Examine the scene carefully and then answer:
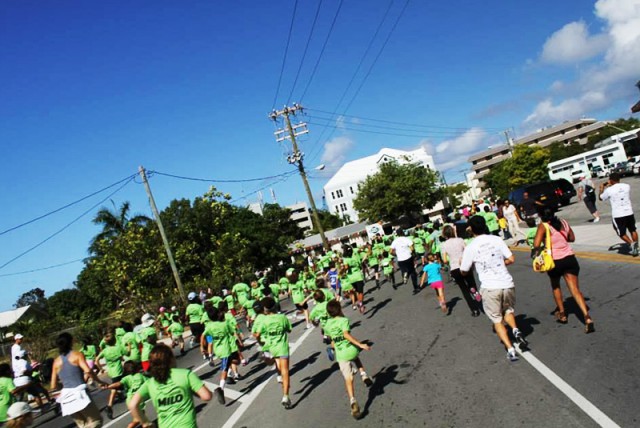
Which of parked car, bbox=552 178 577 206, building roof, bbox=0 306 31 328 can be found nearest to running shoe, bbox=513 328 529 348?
parked car, bbox=552 178 577 206

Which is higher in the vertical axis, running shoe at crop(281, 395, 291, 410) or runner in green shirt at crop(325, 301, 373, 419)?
runner in green shirt at crop(325, 301, 373, 419)

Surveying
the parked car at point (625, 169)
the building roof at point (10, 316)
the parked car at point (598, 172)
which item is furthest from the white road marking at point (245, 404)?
the building roof at point (10, 316)

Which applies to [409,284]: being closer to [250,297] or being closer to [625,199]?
[250,297]

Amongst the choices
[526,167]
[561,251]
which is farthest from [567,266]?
[526,167]

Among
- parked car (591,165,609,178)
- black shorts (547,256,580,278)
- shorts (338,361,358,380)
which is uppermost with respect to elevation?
black shorts (547,256,580,278)

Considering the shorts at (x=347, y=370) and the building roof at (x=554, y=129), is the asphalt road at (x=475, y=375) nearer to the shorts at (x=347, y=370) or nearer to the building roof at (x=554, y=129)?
the shorts at (x=347, y=370)

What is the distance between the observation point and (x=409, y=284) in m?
16.2

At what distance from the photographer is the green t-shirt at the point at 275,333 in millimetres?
7164

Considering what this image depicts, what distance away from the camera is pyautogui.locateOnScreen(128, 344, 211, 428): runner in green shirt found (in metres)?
4.08

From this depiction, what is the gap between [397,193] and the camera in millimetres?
55906

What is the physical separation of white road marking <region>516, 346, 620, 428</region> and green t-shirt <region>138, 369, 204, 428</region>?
359cm

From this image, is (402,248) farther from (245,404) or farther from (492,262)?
(492,262)

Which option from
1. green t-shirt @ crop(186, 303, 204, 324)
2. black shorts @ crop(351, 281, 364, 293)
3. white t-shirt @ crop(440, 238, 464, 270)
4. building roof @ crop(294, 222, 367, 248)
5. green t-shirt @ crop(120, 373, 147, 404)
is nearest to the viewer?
green t-shirt @ crop(120, 373, 147, 404)

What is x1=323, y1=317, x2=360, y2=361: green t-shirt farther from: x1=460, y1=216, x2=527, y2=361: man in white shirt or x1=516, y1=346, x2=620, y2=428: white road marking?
x1=516, y1=346, x2=620, y2=428: white road marking
